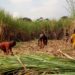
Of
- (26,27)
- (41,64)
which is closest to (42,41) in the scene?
(26,27)

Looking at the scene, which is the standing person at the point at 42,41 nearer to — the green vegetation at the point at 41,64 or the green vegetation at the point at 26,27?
the green vegetation at the point at 26,27

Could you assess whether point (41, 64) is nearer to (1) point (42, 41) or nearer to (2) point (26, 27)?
(1) point (42, 41)

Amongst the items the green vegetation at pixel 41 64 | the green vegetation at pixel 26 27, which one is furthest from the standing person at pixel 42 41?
the green vegetation at pixel 41 64

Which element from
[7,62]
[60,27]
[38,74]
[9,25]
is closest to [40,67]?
[38,74]

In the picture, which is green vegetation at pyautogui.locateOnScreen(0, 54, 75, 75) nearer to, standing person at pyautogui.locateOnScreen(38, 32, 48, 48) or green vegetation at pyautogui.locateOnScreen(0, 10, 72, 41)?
standing person at pyautogui.locateOnScreen(38, 32, 48, 48)

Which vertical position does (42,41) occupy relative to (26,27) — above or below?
below

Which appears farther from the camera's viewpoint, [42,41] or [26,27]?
[26,27]

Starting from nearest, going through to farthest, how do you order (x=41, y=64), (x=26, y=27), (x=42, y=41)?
(x=41, y=64) → (x=42, y=41) → (x=26, y=27)

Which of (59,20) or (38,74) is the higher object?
(59,20)

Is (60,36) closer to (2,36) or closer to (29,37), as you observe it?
(29,37)

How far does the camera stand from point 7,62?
2.92m

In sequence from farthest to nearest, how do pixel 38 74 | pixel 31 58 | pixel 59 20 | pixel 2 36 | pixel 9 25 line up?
1. pixel 59 20
2. pixel 9 25
3. pixel 2 36
4. pixel 31 58
5. pixel 38 74

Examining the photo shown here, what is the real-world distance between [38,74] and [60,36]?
700 cm

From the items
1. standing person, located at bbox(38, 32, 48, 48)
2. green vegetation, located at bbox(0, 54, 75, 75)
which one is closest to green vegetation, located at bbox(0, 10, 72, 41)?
standing person, located at bbox(38, 32, 48, 48)
